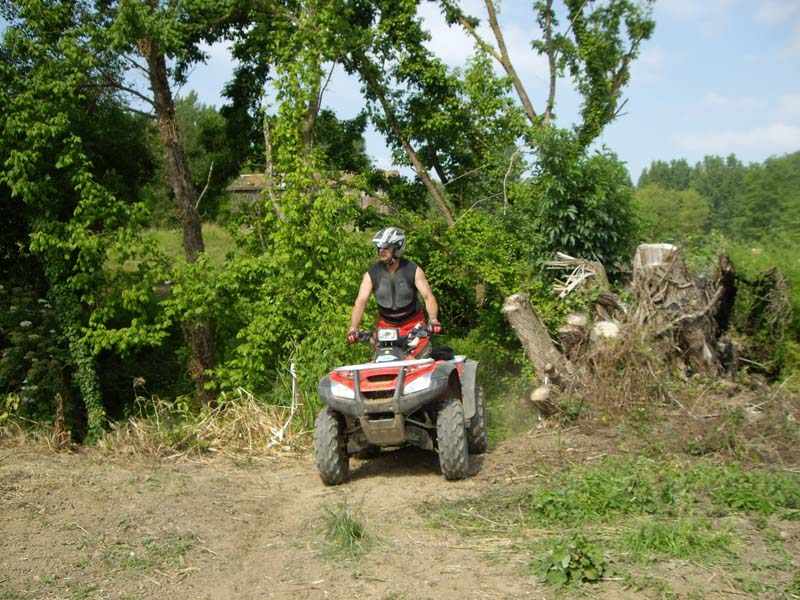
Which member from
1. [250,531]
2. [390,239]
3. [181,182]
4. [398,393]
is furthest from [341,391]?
[181,182]

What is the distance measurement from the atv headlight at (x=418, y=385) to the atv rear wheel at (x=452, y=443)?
37cm

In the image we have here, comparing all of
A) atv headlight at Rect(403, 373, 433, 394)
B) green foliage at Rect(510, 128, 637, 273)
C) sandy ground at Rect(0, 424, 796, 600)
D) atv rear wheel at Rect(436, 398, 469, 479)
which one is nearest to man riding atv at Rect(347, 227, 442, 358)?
atv headlight at Rect(403, 373, 433, 394)

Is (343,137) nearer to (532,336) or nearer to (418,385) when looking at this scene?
(532,336)

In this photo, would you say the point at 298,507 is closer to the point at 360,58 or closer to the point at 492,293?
the point at 492,293

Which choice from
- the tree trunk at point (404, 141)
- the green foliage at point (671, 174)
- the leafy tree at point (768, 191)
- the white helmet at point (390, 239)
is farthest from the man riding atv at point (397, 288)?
the green foliage at point (671, 174)

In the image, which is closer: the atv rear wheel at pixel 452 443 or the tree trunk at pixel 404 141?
the atv rear wheel at pixel 452 443

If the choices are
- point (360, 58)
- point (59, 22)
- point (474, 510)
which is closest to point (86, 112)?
point (59, 22)

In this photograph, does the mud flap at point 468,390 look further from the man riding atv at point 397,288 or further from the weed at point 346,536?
the weed at point 346,536

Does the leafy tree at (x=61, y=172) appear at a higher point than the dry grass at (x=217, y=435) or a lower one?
higher

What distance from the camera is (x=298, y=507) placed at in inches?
276

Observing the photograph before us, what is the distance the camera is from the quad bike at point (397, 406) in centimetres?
713

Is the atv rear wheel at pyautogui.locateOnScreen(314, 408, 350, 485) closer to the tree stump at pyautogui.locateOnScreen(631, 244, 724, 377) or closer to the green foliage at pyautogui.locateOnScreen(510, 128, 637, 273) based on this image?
the tree stump at pyautogui.locateOnScreen(631, 244, 724, 377)

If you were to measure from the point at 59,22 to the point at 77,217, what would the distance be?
9.83 feet

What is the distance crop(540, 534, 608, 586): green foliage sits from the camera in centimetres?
480
